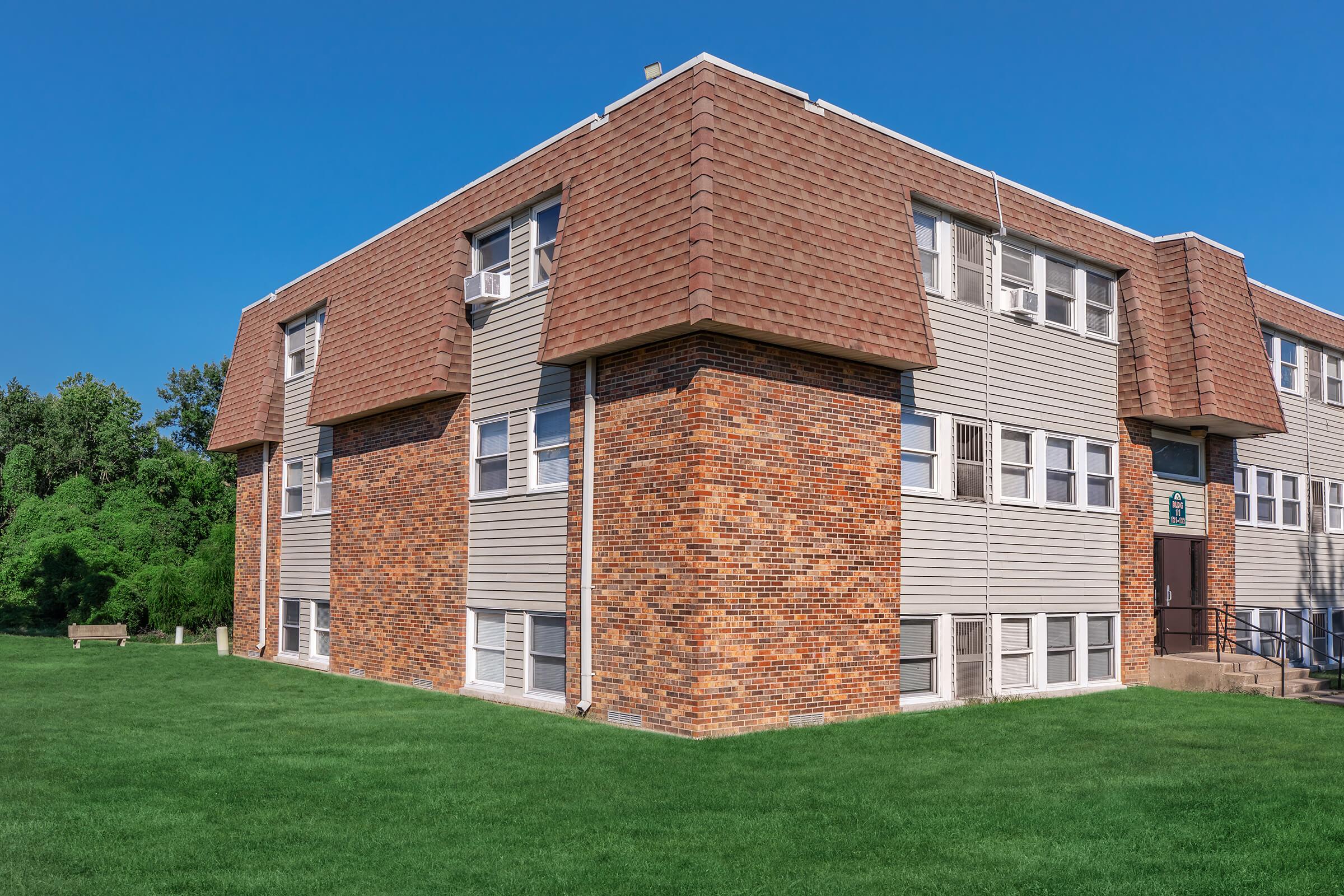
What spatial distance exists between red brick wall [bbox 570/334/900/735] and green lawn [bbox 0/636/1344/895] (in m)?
0.67

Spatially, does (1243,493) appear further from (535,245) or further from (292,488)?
(292,488)

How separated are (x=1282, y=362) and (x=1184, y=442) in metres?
5.17

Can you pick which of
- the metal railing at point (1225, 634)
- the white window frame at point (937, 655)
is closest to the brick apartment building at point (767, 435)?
the white window frame at point (937, 655)

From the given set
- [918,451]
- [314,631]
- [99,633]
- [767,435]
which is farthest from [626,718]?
[99,633]

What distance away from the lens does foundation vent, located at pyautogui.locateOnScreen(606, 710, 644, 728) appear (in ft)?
44.6

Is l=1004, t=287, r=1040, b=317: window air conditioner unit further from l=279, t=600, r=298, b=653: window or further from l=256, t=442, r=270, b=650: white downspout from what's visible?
l=256, t=442, r=270, b=650: white downspout

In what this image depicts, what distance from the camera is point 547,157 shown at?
16328mm

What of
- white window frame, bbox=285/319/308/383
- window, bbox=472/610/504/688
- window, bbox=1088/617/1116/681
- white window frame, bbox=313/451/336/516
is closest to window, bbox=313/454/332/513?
white window frame, bbox=313/451/336/516

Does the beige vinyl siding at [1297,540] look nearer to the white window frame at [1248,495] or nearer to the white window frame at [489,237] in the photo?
the white window frame at [1248,495]

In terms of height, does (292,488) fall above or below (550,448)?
below

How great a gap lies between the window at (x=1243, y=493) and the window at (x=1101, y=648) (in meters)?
5.13

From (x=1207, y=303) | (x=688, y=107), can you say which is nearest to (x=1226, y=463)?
(x=1207, y=303)

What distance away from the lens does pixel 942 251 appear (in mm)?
16781

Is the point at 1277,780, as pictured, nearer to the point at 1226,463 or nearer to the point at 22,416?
the point at 1226,463
